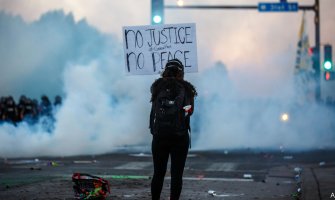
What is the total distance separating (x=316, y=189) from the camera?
8.42 meters

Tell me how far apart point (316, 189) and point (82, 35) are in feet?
59.8

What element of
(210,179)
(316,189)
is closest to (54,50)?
(210,179)

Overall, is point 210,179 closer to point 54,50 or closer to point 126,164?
point 126,164

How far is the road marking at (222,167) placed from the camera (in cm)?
1200

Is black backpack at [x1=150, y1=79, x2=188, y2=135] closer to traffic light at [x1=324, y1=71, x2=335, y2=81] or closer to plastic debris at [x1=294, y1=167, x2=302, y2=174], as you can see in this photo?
plastic debris at [x1=294, y1=167, x2=302, y2=174]

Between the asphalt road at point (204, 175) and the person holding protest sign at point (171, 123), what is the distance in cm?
177

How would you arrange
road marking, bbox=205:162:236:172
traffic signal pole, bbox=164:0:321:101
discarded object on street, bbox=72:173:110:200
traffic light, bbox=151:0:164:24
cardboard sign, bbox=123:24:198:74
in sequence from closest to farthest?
discarded object on street, bbox=72:173:110:200 < cardboard sign, bbox=123:24:198:74 < road marking, bbox=205:162:236:172 < traffic light, bbox=151:0:164:24 < traffic signal pole, bbox=164:0:321:101

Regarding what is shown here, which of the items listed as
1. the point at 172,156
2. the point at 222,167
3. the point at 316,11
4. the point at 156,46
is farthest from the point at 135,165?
the point at 316,11

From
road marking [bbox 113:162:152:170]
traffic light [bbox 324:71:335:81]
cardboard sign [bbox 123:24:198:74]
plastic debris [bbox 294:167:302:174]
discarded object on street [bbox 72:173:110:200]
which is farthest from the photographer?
traffic light [bbox 324:71:335:81]

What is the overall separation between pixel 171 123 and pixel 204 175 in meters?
5.28

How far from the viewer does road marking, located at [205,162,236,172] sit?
12.0m

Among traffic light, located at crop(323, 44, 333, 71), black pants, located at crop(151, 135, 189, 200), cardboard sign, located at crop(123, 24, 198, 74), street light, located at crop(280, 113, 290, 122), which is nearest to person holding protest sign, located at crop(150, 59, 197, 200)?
black pants, located at crop(151, 135, 189, 200)

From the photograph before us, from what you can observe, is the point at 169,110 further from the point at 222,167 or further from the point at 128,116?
the point at 128,116

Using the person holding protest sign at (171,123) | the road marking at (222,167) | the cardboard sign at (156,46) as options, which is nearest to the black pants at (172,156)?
the person holding protest sign at (171,123)
